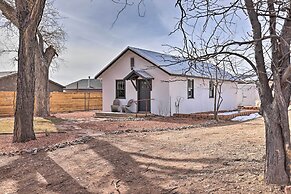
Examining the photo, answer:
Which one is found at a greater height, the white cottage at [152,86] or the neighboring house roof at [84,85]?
the neighboring house roof at [84,85]

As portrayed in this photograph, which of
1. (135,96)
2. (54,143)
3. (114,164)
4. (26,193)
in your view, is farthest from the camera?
(135,96)

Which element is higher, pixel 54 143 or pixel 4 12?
pixel 4 12

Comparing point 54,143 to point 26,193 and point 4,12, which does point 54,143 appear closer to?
point 26,193

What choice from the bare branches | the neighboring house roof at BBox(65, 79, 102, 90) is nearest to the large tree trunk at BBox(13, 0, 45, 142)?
the bare branches

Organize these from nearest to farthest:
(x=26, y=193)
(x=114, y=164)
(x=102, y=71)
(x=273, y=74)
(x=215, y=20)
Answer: (x=273, y=74) → (x=215, y=20) → (x=26, y=193) → (x=114, y=164) → (x=102, y=71)

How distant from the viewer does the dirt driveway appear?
461cm

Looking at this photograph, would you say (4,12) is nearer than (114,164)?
No

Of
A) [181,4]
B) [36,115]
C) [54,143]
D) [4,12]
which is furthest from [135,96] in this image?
[181,4]

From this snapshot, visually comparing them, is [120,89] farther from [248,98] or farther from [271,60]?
[271,60]

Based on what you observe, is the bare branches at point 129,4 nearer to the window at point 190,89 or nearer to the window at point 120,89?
the window at point 190,89

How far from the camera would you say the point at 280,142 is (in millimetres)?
4066

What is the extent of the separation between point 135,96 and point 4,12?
8.71 meters

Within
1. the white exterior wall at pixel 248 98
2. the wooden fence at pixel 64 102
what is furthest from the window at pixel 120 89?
the white exterior wall at pixel 248 98

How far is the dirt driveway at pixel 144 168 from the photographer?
461cm
